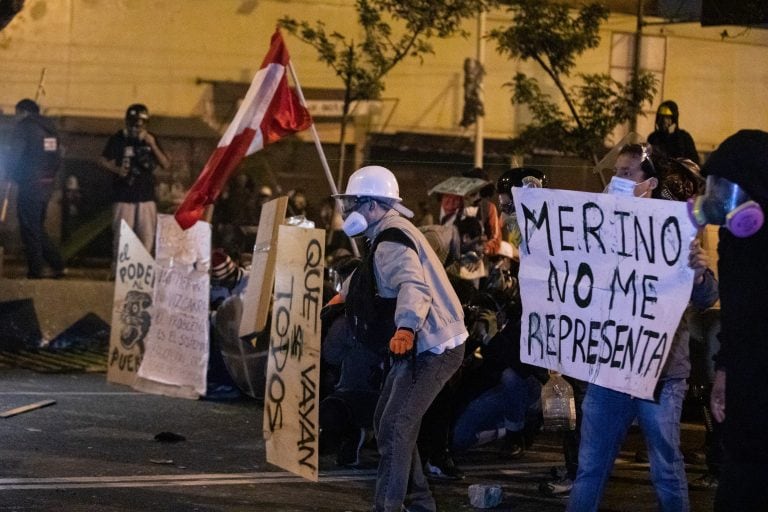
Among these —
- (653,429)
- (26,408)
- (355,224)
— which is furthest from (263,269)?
(653,429)

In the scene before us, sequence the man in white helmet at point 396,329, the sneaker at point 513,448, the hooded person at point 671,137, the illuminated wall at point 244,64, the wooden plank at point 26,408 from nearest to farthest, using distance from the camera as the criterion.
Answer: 1. the man in white helmet at point 396,329
2. the sneaker at point 513,448
3. the wooden plank at point 26,408
4. the hooded person at point 671,137
5. the illuminated wall at point 244,64

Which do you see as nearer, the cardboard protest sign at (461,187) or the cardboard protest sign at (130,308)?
the cardboard protest sign at (130,308)

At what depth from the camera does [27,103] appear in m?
15.9

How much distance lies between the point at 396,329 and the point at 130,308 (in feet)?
18.7

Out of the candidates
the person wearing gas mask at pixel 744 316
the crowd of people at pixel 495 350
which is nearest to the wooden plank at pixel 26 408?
the crowd of people at pixel 495 350

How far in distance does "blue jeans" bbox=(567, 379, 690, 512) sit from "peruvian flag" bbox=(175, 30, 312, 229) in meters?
5.50

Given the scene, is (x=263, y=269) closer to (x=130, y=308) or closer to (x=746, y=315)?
(x=130, y=308)

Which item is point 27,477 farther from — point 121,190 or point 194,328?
point 121,190

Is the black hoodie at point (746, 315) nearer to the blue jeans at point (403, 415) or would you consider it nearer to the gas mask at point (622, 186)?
the gas mask at point (622, 186)

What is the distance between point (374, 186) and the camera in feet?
23.9

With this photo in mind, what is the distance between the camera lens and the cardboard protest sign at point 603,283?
6219mm

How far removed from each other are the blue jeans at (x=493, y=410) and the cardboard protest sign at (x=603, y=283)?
2.12 m

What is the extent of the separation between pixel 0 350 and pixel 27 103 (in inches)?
124

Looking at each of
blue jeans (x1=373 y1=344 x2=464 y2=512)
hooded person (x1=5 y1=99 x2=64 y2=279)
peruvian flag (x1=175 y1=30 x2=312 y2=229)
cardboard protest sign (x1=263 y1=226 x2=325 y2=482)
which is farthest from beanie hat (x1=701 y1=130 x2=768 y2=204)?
hooded person (x1=5 y1=99 x2=64 y2=279)
